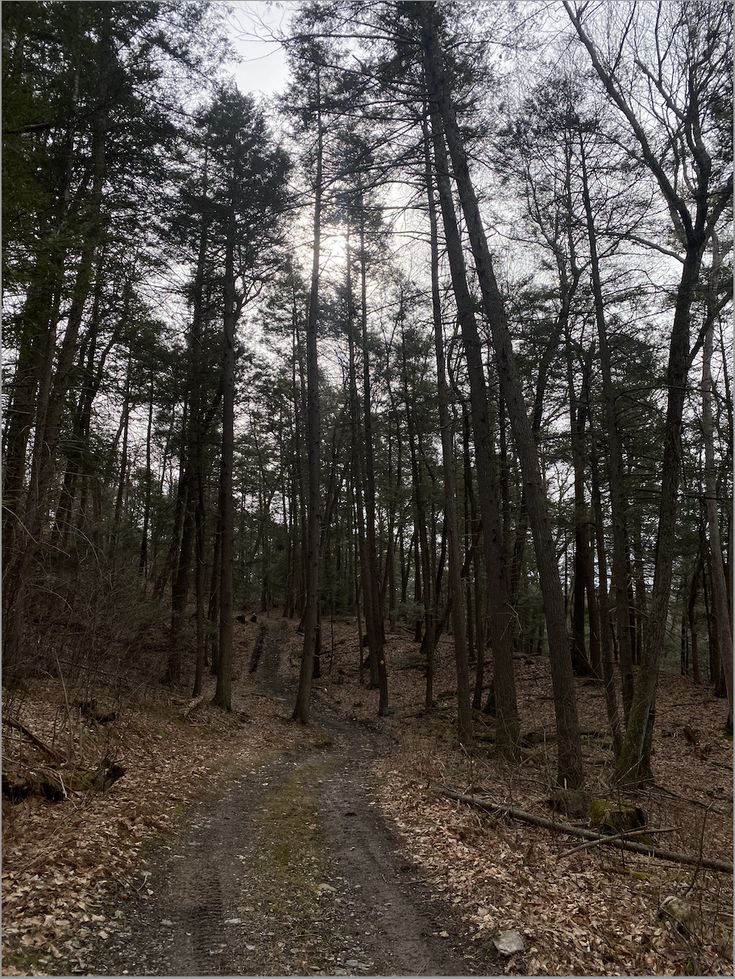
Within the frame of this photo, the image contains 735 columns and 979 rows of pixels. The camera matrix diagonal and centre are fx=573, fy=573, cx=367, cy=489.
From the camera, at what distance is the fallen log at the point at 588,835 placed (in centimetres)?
498

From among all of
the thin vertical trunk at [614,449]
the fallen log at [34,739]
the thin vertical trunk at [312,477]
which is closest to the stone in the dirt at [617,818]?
the thin vertical trunk at [614,449]

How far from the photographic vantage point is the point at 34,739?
5.83 m

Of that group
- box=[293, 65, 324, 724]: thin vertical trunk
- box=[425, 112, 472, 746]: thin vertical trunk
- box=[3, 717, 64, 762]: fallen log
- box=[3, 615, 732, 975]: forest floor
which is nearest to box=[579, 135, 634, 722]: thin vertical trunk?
box=[3, 615, 732, 975]: forest floor

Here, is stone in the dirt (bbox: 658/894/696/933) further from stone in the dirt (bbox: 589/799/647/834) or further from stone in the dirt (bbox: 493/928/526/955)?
stone in the dirt (bbox: 589/799/647/834)

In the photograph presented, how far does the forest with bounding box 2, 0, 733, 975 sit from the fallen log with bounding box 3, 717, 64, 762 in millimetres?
48

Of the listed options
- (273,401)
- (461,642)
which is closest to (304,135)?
(273,401)

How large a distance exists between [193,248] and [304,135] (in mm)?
3690

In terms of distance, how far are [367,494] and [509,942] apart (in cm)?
Result: 1335

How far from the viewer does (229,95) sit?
44.1 ft

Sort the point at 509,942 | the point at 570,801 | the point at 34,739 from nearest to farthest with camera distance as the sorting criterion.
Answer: the point at 509,942 < the point at 34,739 < the point at 570,801

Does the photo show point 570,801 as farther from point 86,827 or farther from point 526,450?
point 86,827

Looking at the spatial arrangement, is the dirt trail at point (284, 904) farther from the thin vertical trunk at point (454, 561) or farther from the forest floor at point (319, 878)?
the thin vertical trunk at point (454, 561)

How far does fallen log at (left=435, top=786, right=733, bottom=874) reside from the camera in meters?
4.98

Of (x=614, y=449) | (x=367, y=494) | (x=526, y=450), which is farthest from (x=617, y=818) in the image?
(x=367, y=494)
